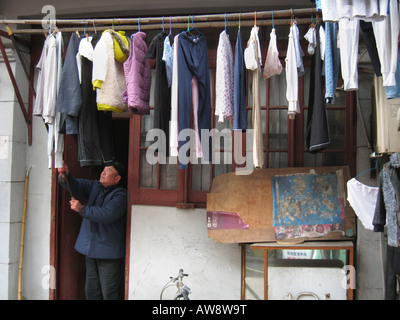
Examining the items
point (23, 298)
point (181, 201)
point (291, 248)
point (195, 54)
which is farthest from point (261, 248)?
point (23, 298)

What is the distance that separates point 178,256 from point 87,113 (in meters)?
1.95

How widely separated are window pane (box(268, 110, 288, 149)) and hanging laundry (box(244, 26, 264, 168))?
821 mm

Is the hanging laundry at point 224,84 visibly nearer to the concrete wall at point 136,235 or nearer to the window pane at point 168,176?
the concrete wall at point 136,235

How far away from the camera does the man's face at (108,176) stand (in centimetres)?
472

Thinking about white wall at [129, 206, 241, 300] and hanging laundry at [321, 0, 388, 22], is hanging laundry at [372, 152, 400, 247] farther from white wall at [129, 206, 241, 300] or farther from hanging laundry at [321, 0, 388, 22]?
white wall at [129, 206, 241, 300]

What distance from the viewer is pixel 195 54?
3678 mm

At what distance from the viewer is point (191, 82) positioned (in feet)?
12.1

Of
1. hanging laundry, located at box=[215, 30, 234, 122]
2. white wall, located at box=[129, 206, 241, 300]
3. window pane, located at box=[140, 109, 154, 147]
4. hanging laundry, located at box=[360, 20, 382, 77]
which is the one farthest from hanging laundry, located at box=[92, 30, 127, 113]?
hanging laundry, located at box=[360, 20, 382, 77]

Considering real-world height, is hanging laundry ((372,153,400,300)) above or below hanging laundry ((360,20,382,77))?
below

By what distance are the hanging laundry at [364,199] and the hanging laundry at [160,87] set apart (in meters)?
1.83

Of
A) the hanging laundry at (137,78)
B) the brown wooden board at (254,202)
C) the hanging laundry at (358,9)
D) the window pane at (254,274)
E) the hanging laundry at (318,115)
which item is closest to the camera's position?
the hanging laundry at (358,9)

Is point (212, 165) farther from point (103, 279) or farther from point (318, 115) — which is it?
point (103, 279)

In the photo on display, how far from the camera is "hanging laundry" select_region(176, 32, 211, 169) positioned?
3586mm

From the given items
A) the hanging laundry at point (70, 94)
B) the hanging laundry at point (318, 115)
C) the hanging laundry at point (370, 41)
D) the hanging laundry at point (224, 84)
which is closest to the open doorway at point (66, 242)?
the hanging laundry at point (70, 94)
